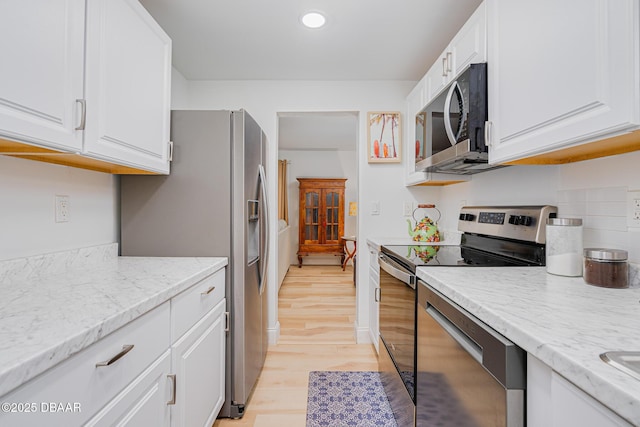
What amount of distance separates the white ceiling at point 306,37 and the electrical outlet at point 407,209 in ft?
3.34

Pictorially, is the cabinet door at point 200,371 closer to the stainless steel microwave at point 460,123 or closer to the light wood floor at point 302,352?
the light wood floor at point 302,352

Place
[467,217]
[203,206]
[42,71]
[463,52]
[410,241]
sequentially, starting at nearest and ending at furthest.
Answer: [42,71]
[463,52]
[203,206]
[467,217]
[410,241]

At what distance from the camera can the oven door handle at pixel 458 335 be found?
82cm

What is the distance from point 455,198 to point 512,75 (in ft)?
4.52

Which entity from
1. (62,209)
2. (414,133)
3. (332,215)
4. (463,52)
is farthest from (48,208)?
(332,215)

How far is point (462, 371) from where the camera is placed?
90 centimetres

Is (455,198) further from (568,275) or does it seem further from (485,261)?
(568,275)

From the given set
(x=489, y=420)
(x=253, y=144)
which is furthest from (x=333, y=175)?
(x=489, y=420)

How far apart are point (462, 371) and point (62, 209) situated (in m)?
1.71

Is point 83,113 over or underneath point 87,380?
over

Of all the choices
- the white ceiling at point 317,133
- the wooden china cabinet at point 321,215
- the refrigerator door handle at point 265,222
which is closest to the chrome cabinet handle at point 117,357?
the refrigerator door handle at point 265,222

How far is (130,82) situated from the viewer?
4.35 ft

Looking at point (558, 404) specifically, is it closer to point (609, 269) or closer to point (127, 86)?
point (609, 269)

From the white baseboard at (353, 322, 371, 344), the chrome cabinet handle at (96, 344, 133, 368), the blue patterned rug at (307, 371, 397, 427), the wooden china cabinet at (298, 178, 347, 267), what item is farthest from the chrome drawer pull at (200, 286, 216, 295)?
the wooden china cabinet at (298, 178, 347, 267)
